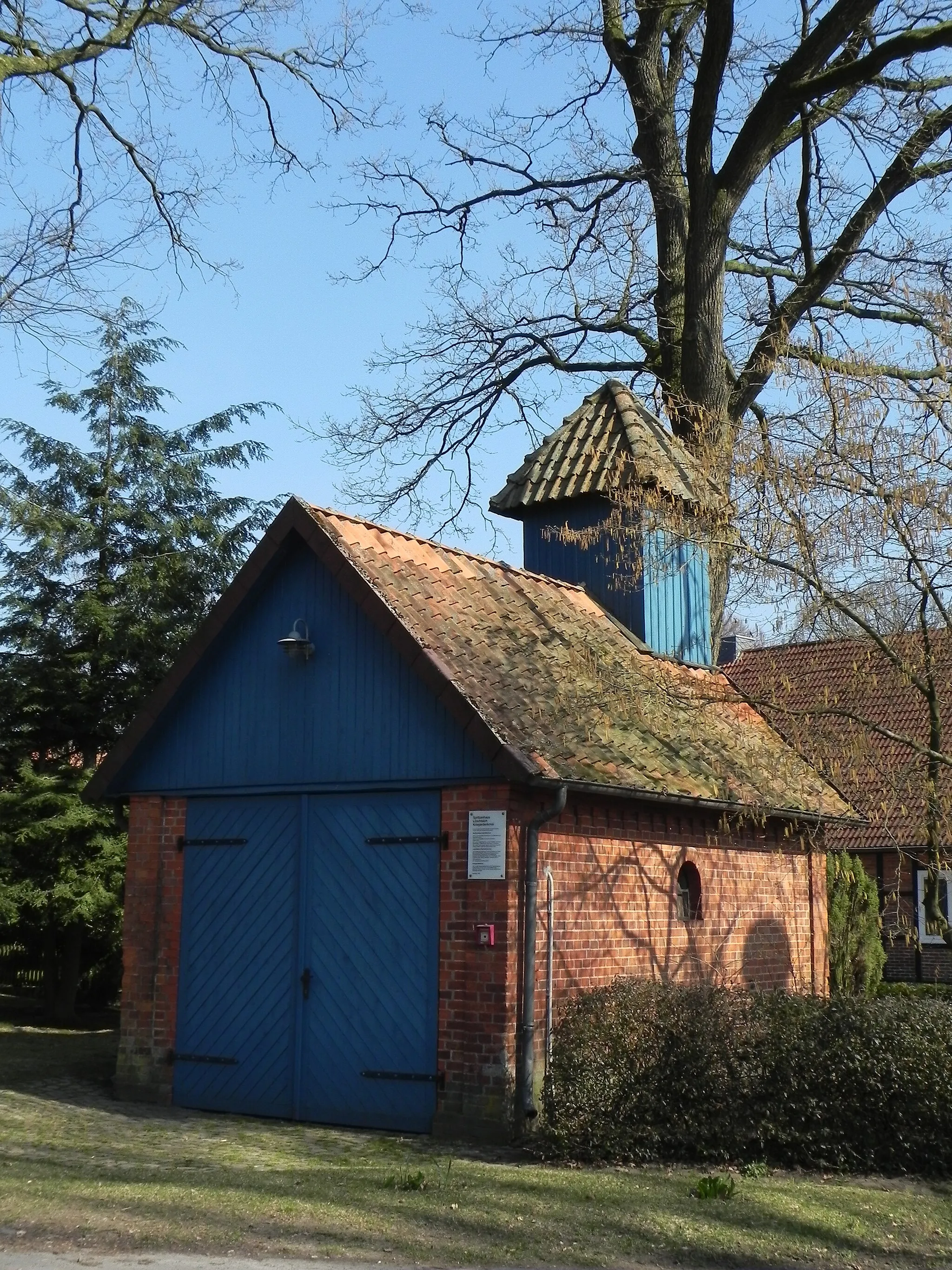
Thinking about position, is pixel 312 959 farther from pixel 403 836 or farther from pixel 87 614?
pixel 87 614

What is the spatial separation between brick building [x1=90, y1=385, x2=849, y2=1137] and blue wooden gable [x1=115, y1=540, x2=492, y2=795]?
2 centimetres

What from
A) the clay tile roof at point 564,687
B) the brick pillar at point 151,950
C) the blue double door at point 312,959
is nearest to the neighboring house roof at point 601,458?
the clay tile roof at point 564,687

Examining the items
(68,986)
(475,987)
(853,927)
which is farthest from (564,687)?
(68,986)

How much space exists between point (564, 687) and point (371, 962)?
2.93 meters

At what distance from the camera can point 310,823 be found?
1248cm

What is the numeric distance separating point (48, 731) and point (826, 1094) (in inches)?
548

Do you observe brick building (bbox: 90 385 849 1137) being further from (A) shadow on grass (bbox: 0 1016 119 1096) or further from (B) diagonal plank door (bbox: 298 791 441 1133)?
(A) shadow on grass (bbox: 0 1016 119 1096)

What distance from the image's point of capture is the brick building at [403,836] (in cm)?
1127

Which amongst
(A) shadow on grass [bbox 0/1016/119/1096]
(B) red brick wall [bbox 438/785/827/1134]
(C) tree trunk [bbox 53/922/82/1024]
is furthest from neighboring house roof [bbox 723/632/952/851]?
(C) tree trunk [bbox 53/922/82/1024]

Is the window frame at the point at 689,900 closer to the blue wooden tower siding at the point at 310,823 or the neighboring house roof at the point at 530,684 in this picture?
the neighboring house roof at the point at 530,684

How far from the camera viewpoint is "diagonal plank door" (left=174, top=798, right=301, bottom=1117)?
12367 millimetres

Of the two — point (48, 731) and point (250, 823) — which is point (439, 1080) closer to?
point (250, 823)

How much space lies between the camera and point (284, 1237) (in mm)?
7531

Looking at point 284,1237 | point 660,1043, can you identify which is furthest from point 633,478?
point 284,1237
